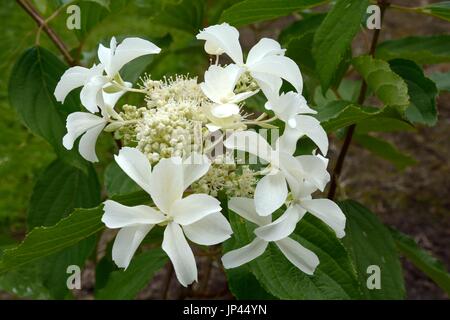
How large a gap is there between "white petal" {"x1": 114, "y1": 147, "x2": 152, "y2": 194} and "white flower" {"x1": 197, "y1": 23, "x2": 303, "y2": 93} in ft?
0.61

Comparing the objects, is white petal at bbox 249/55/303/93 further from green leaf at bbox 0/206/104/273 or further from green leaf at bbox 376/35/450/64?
green leaf at bbox 376/35/450/64

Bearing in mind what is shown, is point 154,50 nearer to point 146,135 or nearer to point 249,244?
point 146,135

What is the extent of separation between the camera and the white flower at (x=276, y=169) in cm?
79

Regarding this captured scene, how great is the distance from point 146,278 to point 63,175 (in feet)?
0.92

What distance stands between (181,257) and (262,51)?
30 cm

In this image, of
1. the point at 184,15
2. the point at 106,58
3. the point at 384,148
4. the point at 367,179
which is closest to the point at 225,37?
the point at 106,58

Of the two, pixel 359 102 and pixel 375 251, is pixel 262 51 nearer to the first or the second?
pixel 359 102

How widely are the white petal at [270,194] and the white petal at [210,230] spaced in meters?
0.05

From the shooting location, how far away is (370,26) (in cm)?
122

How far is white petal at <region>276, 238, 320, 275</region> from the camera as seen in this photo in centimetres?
85

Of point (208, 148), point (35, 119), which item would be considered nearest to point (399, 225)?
point (35, 119)

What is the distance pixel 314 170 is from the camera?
2.67 ft
